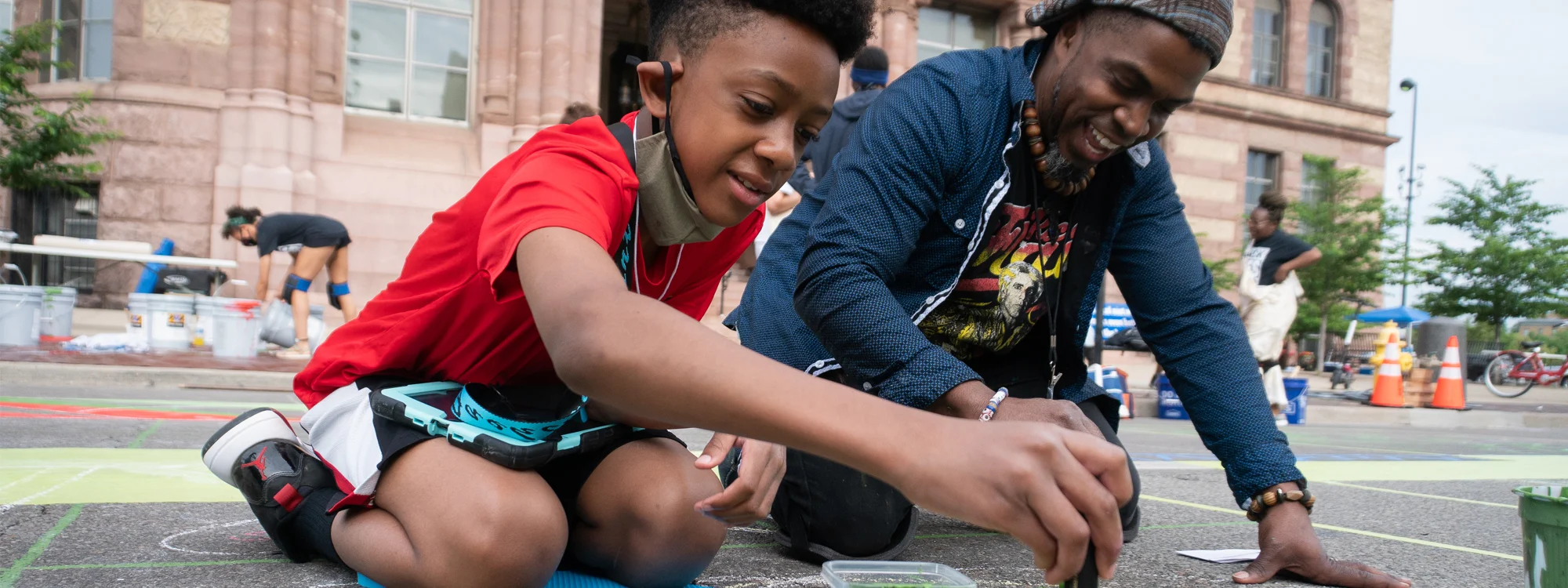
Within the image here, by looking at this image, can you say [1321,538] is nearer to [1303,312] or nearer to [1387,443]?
[1387,443]

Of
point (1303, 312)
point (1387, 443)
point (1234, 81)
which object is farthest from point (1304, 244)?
point (1303, 312)

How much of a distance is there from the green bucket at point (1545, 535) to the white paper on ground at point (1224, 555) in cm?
73

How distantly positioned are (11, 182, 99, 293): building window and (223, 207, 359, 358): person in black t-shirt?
5399 mm

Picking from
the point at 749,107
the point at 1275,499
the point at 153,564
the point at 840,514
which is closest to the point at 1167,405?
the point at 1275,499

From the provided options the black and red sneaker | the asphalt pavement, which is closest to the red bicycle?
the asphalt pavement

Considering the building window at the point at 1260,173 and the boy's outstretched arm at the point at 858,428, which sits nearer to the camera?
the boy's outstretched arm at the point at 858,428

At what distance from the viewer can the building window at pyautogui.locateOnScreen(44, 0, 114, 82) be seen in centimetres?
1234

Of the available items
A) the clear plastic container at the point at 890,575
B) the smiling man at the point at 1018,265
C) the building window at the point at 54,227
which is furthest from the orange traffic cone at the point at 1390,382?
the building window at the point at 54,227

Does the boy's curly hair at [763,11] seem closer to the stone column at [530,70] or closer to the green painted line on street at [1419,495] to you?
the green painted line on street at [1419,495]

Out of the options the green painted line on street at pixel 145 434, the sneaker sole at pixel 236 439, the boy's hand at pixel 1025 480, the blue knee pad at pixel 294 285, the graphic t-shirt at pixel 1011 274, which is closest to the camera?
the boy's hand at pixel 1025 480

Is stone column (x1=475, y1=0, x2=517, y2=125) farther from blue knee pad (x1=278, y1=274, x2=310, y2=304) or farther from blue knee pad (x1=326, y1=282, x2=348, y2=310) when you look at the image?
blue knee pad (x1=278, y1=274, x2=310, y2=304)

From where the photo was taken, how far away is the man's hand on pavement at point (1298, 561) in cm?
204

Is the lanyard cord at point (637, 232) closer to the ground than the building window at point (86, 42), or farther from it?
closer to the ground

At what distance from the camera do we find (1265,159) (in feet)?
66.4
